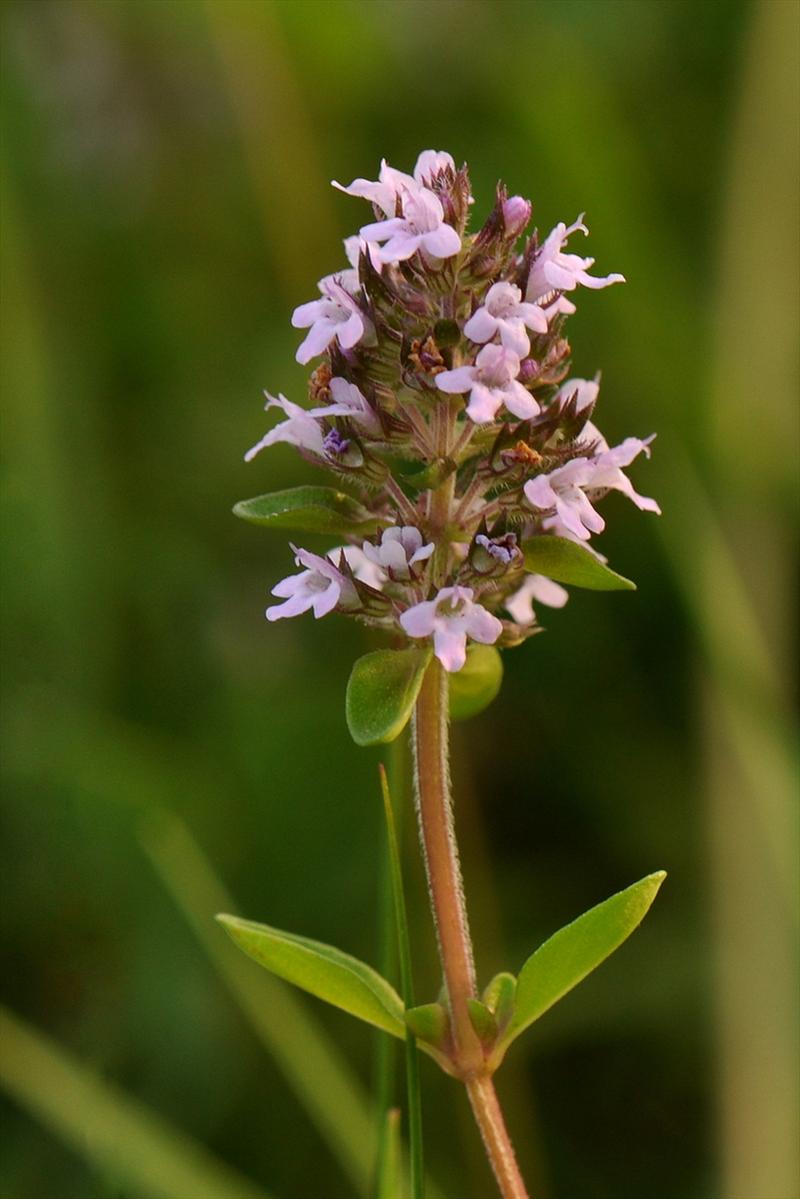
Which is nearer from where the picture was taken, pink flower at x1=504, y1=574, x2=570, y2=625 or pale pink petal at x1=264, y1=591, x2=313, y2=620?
pale pink petal at x1=264, y1=591, x2=313, y2=620

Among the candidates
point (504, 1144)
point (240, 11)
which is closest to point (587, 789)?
point (504, 1144)

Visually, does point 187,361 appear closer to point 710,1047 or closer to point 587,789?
point 587,789

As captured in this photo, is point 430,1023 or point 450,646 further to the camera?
point 430,1023

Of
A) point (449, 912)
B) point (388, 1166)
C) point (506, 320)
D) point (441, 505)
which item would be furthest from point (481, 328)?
point (388, 1166)

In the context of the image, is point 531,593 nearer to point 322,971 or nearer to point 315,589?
point 315,589

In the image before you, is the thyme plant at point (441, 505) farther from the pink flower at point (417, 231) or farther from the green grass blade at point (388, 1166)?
the green grass blade at point (388, 1166)

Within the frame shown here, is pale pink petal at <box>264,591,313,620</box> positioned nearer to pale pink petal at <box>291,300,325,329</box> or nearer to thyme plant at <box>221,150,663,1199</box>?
thyme plant at <box>221,150,663,1199</box>

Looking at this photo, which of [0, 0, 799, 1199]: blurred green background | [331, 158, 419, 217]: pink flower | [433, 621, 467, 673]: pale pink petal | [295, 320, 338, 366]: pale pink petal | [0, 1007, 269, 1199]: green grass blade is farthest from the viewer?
[0, 0, 799, 1199]: blurred green background

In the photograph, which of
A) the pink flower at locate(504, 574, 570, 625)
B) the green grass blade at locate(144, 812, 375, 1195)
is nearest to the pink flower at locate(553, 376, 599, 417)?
the pink flower at locate(504, 574, 570, 625)
